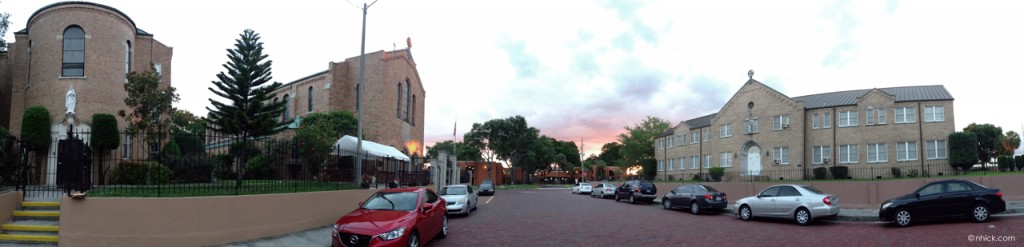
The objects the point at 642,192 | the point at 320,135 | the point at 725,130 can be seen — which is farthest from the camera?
the point at 725,130

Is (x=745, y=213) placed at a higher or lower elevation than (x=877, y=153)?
lower

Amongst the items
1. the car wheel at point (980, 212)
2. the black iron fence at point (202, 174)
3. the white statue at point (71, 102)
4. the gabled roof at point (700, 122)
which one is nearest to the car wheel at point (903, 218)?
the car wheel at point (980, 212)

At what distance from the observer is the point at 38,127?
70.6ft

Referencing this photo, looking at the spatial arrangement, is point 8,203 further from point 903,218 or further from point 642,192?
point 642,192

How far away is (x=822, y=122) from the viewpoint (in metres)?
34.2

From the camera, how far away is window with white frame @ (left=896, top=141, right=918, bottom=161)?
30.0 m

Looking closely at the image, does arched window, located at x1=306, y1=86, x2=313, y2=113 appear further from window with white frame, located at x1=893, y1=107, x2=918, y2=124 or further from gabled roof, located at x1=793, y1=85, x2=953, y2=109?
window with white frame, located at x1=893, y1=107, x2=918, y2=124

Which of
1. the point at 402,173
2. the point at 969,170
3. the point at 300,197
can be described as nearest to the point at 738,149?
the point at 969,170

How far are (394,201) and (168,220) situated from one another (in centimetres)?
416

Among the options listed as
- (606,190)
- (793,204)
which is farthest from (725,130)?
(793,204)

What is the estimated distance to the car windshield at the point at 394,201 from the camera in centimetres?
1064

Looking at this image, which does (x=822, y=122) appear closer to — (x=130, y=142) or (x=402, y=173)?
(x=402, y=173)

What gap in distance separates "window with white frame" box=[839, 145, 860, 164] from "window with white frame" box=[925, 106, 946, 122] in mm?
3953

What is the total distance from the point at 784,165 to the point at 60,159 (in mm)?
36575
